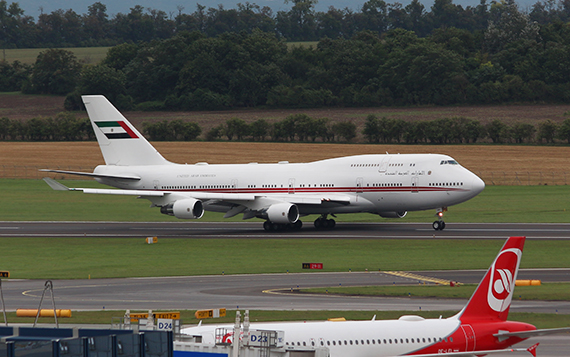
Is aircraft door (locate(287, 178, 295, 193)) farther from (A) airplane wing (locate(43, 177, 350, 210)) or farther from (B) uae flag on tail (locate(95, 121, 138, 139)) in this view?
(B) uae flag on tail (locate(95, 121, 138, 139))

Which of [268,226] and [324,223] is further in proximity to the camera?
[324,223]

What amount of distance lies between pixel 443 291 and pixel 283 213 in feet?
90.4

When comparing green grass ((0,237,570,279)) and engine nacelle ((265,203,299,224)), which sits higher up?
engine nacelle ((265,203,299,224))

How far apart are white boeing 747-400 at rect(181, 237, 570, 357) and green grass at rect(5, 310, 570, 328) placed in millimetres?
8296

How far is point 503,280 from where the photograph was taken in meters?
23.8

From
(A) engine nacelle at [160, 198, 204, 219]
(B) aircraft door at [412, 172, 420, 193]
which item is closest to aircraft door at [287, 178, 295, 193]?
(A) engine nacelle at [160, 198, 204, 219]

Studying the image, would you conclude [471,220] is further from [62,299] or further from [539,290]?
[62,299]

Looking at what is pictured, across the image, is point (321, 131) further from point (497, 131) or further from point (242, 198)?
point (242, 198)

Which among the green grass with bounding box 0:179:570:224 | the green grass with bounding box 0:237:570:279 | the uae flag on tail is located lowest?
the green grass with bounding box 0:179:570:224

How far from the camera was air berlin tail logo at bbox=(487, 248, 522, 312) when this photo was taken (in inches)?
922

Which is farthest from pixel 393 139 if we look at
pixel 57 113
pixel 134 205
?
pixel 57 113

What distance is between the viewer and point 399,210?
6750 cm

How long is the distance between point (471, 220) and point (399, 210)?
45.1ft

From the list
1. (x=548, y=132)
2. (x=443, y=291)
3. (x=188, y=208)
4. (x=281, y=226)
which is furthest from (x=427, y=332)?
(x=548, y=132)
